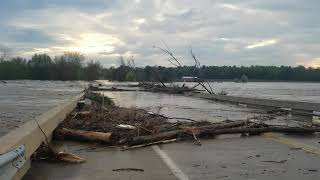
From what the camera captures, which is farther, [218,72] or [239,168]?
[218,72]

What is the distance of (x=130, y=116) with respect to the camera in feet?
57.1

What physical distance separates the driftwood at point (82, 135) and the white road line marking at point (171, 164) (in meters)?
1.25

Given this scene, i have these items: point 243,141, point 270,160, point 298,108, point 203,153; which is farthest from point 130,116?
point 298,108

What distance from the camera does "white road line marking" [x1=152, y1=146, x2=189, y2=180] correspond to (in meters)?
8.66

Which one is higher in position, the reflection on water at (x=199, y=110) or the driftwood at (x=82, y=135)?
the driftwood at (x=82, y=135)

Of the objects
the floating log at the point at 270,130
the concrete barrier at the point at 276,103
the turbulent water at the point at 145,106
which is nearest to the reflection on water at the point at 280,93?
the turbulent water at the point at 145,106

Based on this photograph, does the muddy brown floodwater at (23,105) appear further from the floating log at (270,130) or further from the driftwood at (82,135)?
the floating log at (270,130)

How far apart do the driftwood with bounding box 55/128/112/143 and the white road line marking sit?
1246mm

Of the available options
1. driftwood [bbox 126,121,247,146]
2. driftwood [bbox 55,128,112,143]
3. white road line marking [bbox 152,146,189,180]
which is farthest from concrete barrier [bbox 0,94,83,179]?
white road line marking [bbox 152,146,189,180]

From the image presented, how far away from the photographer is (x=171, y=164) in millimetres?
9961

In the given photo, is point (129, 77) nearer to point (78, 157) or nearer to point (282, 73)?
point (282, 73)

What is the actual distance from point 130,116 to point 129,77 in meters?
161

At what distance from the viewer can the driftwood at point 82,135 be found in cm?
1284

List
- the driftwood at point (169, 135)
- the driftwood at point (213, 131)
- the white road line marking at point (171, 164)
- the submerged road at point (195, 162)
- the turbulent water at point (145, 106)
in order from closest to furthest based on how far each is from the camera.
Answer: the white road line marking at point (171, 164), the submerged road at point (195, 162), the driftwood at point (169, 135), the driftwood at point (213, 131), the turbulent water at point (145, 106)
